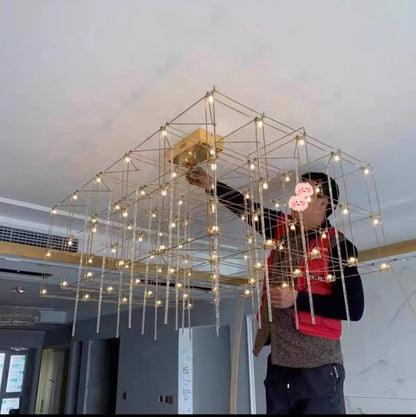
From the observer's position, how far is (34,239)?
2.88 meters

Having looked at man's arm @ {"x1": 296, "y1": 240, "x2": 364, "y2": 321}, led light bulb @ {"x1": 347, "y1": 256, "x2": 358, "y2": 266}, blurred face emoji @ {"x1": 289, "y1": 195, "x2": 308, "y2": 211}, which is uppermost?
blurred face emoji @ {"x1": 289, "y1": 195, "x2": 308, "y2": 211}

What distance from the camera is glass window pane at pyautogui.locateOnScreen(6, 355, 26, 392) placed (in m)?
8.30

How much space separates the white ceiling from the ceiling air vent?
3.10 feet

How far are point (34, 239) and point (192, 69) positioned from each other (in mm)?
1990

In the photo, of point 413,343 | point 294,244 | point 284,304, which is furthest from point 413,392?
point 284,304

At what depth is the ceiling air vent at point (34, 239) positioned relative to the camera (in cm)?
277

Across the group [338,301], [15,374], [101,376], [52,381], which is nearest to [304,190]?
[338,301]

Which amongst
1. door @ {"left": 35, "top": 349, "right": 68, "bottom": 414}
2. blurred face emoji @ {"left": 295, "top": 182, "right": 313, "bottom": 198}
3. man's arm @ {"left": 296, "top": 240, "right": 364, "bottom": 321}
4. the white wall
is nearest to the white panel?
the white wall

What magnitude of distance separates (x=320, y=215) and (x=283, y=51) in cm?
77

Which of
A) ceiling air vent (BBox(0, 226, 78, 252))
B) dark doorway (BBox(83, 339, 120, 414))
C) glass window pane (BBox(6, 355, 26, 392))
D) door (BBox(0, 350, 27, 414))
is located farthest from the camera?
glass window pane (BBox(6, 355, 26, 392))

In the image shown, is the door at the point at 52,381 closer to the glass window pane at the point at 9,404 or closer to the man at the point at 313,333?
the glass window pane at the point at 9,404

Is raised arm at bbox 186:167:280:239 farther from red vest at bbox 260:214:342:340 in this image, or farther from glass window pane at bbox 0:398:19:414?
glass window pane at bbox 0:398:19:414

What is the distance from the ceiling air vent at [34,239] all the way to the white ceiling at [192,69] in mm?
946

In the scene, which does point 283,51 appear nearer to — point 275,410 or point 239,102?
point 239,102
